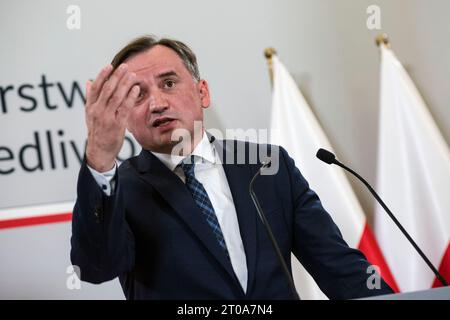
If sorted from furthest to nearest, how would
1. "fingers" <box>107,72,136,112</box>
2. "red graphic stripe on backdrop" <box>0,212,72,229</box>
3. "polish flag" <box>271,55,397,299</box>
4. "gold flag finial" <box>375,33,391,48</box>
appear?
1. "gold flag finial" <box>375,33,391,48</box>
2. "polish flag" <box>271,55,397,299</box>
3. "red graphic stripe on backdrop" <box>0,212,72,229</box>
4. "fingers" <box>107,72,136,112</box>

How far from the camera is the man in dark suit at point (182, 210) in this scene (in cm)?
131

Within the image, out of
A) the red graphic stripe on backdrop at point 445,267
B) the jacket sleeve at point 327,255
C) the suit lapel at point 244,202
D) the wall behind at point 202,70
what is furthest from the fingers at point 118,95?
the red graphic stripe on backdrop at point 445,267

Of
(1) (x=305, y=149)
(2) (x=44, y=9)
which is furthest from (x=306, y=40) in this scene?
(2) (x=44, y=9)

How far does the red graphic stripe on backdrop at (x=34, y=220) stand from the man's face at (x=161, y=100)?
0.66 meters

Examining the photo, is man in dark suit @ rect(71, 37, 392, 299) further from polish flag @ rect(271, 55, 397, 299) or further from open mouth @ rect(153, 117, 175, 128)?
polish flag @ rect(271, 55, 397, 299)

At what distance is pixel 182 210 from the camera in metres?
1.52

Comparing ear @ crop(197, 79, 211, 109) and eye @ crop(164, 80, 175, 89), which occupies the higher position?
eye @ crop(164, 80, 175, 89)

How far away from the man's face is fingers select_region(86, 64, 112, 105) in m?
0.37

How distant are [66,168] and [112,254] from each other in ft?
2.97

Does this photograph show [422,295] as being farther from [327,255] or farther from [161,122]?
[161,122]

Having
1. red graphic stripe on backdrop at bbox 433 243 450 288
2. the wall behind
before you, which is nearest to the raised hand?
the wall behind

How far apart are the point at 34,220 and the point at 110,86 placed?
3.47 ft

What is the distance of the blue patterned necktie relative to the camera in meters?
1.53

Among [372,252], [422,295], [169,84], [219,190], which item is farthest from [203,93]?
[372,252]
